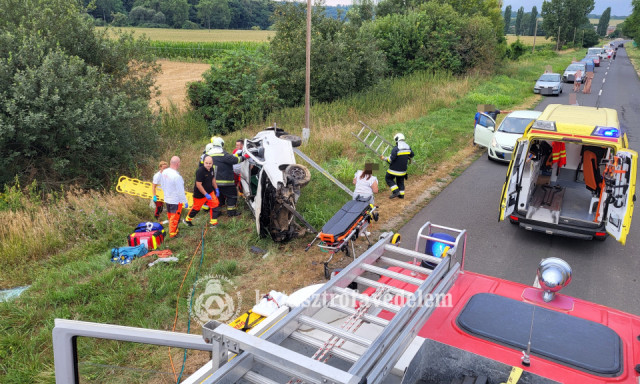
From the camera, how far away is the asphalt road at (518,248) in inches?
258

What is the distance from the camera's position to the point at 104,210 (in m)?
8.38

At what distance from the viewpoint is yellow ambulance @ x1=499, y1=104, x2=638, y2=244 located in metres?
6.91

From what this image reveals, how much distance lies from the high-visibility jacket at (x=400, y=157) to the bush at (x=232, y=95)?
8908mm

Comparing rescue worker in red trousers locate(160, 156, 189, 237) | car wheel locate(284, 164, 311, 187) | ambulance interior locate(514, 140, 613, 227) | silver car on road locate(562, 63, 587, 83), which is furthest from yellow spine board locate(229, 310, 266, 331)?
silver car on road locate(562, 63, 587, 83)

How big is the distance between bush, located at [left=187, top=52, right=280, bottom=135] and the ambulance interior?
429 inches

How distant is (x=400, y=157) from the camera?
962cm

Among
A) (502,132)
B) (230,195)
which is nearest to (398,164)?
(230,195)

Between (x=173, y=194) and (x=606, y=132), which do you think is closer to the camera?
(x=606, y=132)

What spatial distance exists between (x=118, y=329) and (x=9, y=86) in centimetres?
998

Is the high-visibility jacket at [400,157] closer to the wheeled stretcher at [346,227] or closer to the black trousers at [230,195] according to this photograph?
the wheeled stretcher at [346,227]

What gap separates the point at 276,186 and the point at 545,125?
4.74 meters

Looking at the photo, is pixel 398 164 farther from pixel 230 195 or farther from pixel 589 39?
pixel 589 39

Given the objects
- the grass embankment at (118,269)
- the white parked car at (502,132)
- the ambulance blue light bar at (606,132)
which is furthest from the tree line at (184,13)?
the ambulance blue light bar at (606,132)

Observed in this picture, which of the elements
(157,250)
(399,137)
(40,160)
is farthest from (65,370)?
(40,160)
